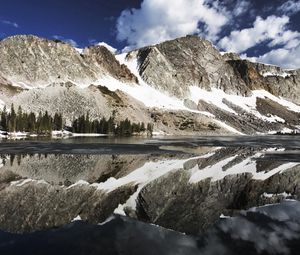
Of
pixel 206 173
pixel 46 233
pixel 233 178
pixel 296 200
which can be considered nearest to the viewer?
pixel 46 233

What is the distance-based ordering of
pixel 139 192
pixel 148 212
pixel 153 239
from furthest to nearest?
1. pixel 139 192
2. pixel 148 212
3. pixel 153 239

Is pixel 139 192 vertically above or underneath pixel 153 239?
above

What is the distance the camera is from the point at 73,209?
21.8 m

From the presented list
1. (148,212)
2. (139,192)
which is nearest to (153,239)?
(148,212)

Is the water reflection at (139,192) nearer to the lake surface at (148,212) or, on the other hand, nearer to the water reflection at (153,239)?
the lake surface at (148,212)

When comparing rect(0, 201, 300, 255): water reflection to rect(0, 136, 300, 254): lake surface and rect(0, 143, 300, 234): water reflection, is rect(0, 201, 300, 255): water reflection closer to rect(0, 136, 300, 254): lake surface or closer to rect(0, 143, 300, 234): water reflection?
rect(0, 136, 300, 254): lake surface

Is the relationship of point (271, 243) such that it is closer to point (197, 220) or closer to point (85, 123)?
point (197, 220)

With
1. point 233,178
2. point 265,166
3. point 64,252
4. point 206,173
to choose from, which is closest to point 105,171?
point 206,173

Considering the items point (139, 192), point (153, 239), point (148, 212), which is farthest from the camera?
point (139, 192)

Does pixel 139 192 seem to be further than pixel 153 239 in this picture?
Yes

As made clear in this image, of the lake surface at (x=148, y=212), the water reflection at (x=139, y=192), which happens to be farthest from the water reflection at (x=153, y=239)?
the water reflection at (x=139, y=192)

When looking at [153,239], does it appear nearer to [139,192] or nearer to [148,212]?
[148,212]

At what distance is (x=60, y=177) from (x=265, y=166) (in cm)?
2208

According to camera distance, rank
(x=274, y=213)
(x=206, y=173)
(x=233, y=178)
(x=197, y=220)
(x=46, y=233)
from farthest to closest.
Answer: (x=206, y=173) → (x=233, y=178) → (x=274, y=213) → (x=197, y=220) → (x=46, y=233)
